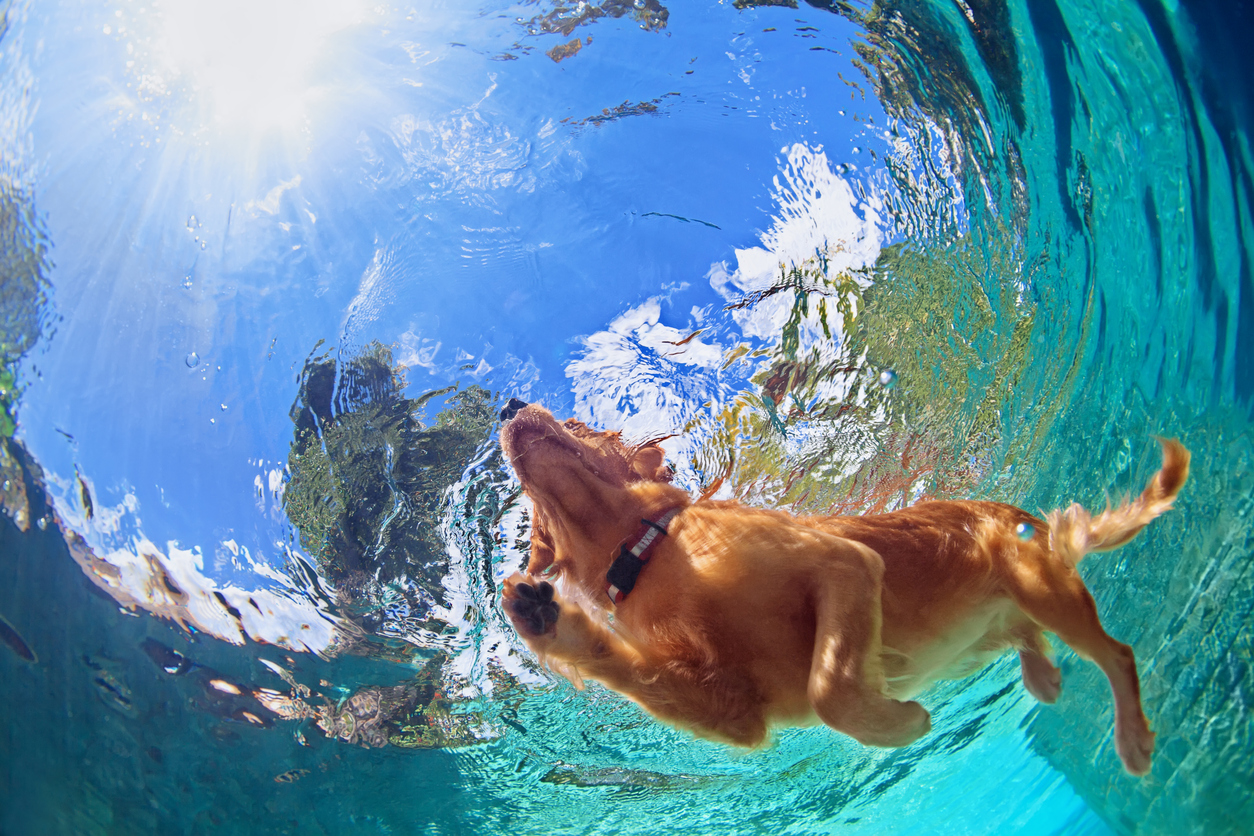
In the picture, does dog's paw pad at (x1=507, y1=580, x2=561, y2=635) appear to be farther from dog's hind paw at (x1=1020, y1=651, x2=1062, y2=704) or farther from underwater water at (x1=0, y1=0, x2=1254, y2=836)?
dog's hind paw at (x1=1020, y1=651, x2=1062, y2=704)

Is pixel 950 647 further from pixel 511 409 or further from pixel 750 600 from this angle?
pixel 511 409

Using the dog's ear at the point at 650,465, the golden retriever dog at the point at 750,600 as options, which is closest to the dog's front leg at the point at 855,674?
the golden retriever dog at the point at 750,600

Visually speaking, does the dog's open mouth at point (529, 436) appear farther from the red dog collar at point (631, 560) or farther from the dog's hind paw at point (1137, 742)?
the dog's hind paw at point (1137, 742)

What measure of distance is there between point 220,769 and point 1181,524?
9464 millimetres

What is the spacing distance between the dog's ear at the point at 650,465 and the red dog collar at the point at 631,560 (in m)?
0.44

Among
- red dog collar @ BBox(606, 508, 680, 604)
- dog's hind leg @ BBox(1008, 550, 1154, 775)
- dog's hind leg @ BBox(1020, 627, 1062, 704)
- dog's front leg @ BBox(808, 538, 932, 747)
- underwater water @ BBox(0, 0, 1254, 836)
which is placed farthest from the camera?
dog's hind leg @ BBox(1020, 627, 1062, 704)

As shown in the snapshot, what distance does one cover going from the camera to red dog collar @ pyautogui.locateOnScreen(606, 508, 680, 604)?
8.59 ft

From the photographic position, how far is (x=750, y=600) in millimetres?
2521

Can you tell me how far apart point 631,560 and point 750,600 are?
1.78ft

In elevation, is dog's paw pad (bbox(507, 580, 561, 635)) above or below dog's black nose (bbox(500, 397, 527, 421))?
below

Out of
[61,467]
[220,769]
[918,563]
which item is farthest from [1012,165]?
[220,769]

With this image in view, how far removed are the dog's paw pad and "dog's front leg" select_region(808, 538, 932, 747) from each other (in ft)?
3.57

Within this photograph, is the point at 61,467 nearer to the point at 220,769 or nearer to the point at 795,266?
the point at 220,769

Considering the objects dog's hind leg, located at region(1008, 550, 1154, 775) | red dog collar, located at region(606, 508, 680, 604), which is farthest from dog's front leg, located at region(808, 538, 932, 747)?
dog's hind leg, located at region(1008, 550, 1154, 775)
